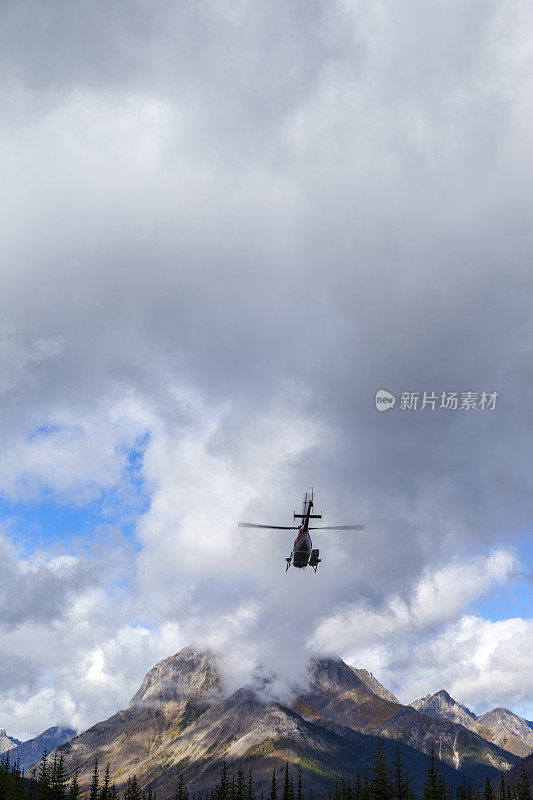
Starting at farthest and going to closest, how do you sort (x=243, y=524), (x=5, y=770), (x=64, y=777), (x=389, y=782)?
(x=5, y=770), (x=64, y=777), (x=389, y=782), (x=243, y=524)

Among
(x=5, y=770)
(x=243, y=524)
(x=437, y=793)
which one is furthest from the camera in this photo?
(x=5, y=770)

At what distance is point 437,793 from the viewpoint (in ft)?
313

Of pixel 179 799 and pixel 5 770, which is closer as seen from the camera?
pixel 179 799

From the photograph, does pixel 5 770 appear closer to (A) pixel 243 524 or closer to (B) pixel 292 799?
(B) pixel 292 799

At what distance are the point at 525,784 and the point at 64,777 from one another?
3294 inches

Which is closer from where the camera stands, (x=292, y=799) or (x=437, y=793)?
(x=437, y=793)

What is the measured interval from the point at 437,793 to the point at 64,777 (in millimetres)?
64950

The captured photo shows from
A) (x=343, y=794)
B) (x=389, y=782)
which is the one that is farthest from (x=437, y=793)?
(x=343, y=794)

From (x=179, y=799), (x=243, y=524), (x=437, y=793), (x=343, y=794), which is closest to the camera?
(x=243, y=524)

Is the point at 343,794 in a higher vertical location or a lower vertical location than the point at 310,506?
lower

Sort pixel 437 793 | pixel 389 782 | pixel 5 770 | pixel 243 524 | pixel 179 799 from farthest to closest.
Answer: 1. pixel 5 770
2. pixel 179 799
3. pixel 389 782
4. pixel 437 793
5. pixel 243 524

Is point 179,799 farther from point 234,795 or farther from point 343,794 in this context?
point 343,794

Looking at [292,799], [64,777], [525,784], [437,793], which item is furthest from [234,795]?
[525,784]

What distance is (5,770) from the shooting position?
16688 centimetres
